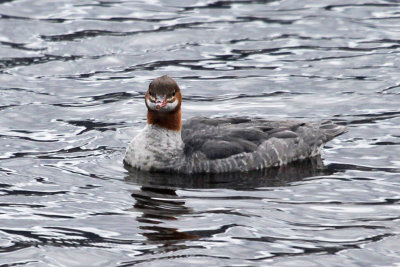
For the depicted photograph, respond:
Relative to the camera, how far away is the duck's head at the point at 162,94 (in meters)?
15.5

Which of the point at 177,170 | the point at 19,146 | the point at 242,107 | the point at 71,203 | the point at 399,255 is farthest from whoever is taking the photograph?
the point at 242,107

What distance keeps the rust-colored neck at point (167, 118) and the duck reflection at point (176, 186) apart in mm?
783

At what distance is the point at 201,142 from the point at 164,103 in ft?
2.62

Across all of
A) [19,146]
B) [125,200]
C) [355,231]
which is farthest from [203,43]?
[355,231]

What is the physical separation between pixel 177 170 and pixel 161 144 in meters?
0.50

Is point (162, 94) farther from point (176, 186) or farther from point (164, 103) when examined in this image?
point (176, 186)

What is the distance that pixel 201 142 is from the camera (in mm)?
15773

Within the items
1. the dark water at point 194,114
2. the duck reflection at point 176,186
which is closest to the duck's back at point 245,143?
the duck reflection at point 176,186

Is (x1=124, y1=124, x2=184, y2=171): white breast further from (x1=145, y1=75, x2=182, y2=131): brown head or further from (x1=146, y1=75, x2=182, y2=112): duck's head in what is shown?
(x1=146, y1=75, x2=182, y2=112): duck's head

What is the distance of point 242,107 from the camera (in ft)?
62.4

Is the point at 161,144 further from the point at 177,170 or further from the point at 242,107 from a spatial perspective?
the point at 242,107

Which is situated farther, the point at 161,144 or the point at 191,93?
the point at 191,93

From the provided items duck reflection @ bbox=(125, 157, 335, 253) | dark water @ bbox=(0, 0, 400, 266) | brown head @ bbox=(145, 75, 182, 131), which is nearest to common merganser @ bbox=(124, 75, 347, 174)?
brown head @ bbox=(145, 75, 182, 131)

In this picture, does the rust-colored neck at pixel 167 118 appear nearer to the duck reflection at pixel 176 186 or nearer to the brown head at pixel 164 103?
the brown head at pixel 164 103
